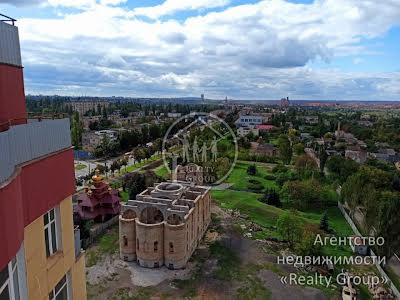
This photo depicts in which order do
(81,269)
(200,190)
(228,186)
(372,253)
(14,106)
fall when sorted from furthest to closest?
1. (228,186)
2. (200,190)
3. (372,253)
4. (81,269)
5. (14,106)

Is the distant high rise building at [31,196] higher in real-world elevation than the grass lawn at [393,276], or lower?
higher

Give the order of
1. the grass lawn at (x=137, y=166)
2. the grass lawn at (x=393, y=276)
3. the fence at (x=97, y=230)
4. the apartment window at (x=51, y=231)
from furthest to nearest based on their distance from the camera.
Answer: the grass lawn at (x=137, y=166), the fence at (x=97, y=230), the grass lawn at (x=393, y=276), the apartment window at (x=51, y=231)

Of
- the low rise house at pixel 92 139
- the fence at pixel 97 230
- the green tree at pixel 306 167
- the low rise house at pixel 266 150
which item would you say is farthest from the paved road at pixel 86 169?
the green tree at pixel 306 167

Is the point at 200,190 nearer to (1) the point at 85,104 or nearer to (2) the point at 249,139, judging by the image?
(2) the point at 249,139

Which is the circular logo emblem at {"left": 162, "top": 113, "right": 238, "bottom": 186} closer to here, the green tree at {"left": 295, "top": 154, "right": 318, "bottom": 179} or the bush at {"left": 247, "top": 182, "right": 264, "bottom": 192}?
the bush at {"left": 247, "top": 182, "right": 264, "bottom": 192}

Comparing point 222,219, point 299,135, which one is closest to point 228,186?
point 222,219

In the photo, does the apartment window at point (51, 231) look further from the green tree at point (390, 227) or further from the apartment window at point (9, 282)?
the green tree at point (390, 227)

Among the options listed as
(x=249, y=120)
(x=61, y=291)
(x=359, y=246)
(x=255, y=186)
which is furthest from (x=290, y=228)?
(x=249, y=120)

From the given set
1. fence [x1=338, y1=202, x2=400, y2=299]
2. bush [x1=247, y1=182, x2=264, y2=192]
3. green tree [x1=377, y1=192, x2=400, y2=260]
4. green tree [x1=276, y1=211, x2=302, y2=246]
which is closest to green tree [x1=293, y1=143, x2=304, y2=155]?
bush [x1=247, y1=182, x2=264, y2=192]
